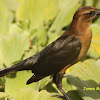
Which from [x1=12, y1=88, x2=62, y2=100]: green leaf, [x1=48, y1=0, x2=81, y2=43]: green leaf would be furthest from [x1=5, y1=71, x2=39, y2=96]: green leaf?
[x1=48, y1=0, x2=81, y2=43]: green leaf

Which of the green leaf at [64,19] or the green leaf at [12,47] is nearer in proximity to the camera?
the green leaf at [12,47]

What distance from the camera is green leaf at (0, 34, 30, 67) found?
6.42ft

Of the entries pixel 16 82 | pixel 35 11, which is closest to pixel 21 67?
pixel 16 82

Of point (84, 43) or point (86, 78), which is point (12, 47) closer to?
point (86, 78)

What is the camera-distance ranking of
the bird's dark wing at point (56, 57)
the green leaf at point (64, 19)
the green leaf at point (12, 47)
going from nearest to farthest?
the bird's dark wing at point (56, 57) → the green leaf at point (12, 47) → the green leaf at point (64, 19)

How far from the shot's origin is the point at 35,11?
2553 mm

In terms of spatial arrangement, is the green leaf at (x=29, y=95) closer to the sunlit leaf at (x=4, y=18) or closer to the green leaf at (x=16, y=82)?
the green leaf at (x=16, y=82)

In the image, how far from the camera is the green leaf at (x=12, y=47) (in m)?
1.96

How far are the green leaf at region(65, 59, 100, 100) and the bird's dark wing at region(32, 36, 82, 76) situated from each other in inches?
8.1

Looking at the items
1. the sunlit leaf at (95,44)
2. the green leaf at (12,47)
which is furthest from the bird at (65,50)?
the sunlit leaf at (95,44)

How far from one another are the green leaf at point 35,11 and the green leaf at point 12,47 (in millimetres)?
466

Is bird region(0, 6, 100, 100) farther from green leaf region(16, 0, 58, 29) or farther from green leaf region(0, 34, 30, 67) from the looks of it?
green leaf region(16, 0, 58, 29)

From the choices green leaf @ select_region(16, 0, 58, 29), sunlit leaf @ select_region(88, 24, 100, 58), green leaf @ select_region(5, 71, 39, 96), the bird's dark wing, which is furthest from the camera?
green leaf @ select_region(16, 0, 58, 29)

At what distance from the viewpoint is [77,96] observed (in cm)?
170
